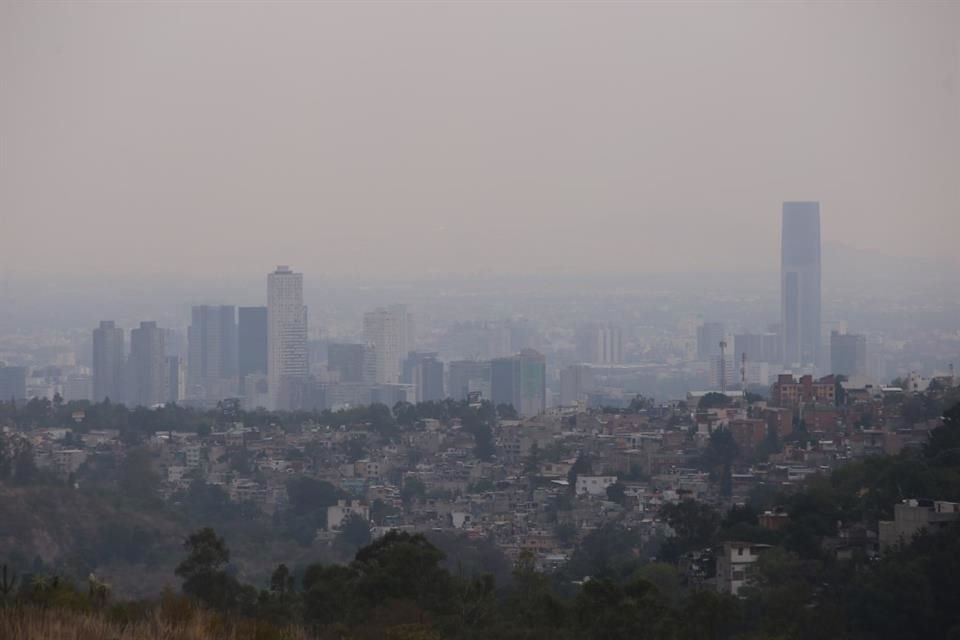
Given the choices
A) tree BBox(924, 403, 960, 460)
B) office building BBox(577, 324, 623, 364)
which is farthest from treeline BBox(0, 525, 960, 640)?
office building BBox(577, 324, 623, 364)

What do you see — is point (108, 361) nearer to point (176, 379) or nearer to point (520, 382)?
point (176, 379)

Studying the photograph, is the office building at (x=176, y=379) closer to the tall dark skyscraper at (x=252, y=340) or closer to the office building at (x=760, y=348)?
the tall dark skyscraper at (x=252, y=340)

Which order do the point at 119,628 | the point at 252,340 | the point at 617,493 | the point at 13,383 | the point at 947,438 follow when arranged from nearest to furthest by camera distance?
1. the point at 119,628
2. the point at 947,438
3. the point at 617,493
4. the point at 13,383
5. the point at 252,340

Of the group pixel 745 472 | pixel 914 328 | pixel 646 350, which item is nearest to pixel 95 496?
pixel 745 472

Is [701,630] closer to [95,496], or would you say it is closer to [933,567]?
[933,567]

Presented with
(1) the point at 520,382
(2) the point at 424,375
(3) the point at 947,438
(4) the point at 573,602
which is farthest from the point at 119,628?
(2) the point at 424,375

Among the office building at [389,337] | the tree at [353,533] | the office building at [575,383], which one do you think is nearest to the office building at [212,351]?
the office building at [389,337]

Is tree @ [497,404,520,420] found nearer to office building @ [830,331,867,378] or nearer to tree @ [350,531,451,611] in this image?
office building @ [830,331,867,378]

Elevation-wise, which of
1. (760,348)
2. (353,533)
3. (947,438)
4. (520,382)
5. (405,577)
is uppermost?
(760,348)
